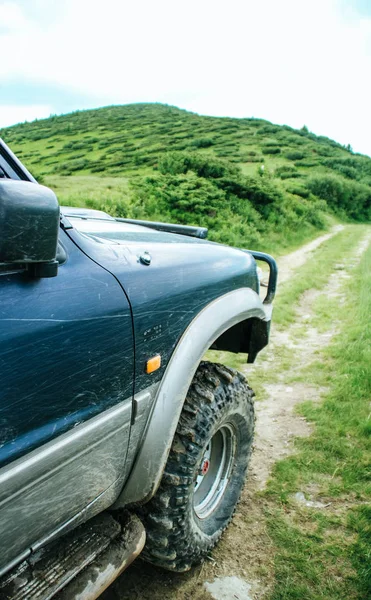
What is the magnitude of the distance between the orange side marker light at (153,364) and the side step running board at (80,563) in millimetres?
636

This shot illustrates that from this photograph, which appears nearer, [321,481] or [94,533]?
[94,533]

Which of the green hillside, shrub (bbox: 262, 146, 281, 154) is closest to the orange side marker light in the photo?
the green hillside

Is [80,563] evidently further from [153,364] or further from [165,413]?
[153,364]

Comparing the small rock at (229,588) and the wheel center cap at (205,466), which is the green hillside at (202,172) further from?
the small rock at (229,588)

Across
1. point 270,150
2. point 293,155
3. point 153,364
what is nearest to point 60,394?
point 153,364

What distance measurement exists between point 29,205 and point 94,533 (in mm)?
1205

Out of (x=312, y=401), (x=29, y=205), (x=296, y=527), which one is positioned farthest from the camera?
(x=312, y=401)

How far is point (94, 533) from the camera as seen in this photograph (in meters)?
1.51

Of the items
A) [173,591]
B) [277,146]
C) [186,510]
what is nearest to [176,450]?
[186,510]

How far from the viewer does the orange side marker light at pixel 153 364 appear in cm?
145

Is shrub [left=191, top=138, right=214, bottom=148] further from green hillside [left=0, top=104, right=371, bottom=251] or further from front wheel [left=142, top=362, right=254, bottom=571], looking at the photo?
front wheel [left=142, top=362, right=254, bottom=571]

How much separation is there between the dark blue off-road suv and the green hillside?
912cm

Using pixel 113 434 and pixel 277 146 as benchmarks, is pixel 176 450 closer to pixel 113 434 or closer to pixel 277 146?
pixel 113 434

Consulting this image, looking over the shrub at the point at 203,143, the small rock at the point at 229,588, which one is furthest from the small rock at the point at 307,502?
the shrub at the point at 203,143
